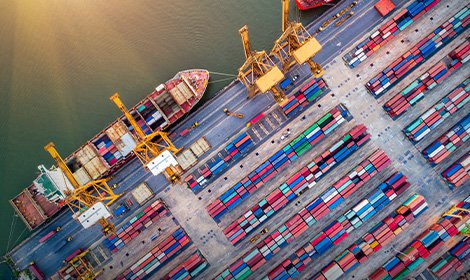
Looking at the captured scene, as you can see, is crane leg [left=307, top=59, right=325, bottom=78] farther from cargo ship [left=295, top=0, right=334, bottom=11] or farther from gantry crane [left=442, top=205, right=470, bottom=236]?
gantry crane [left=442, top=205, right=470, bottom=236]

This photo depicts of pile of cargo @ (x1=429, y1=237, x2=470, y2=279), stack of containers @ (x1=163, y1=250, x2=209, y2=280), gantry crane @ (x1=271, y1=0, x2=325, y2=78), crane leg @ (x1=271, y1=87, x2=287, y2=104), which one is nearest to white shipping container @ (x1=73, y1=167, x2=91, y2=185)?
stack of containers @ (x1=163, y1=250, x2=209, y2=280)

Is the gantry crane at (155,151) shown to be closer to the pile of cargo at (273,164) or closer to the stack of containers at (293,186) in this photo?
the pile of cargo at (273,164)

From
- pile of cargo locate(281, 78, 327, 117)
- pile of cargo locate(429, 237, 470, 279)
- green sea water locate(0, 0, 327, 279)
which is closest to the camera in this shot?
pile of cargo locate(429, 237, 470, 279)

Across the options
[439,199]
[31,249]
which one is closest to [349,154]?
[439,199]

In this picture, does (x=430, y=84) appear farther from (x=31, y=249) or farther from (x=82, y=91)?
(x=31, y=249)

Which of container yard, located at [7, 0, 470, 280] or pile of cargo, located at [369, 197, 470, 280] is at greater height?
container yard, located at [7, 0, 470, 280]
